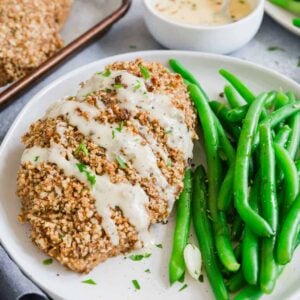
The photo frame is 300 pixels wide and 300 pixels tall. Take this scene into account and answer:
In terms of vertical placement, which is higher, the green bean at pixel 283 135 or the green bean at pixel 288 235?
the green bean at pixel 283 135

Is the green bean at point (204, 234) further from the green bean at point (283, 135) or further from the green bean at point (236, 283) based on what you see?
the green bean at point (283, 135)

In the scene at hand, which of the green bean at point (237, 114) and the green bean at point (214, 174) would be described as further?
the green bean at point (237, 114)

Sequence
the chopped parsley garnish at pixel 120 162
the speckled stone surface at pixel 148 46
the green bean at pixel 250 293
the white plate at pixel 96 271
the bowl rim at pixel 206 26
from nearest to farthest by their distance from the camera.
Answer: the green bean at pixel 250 293 → the white plate at pixel 96 271 → the chopped parsley garnish at pixel 120 162 → the bowl rim at pixel 206 26 → the speckled stone surface at pixel 148 46

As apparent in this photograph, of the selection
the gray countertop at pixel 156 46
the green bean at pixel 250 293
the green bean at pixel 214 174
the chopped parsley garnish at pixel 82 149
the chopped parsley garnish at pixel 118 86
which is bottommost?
the gray countertop at pixel 156 46

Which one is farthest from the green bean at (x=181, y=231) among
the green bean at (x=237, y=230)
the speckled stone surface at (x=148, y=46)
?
the speckled stone surface at (x=148, y=46)

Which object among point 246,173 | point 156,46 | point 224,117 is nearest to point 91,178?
point 246,173

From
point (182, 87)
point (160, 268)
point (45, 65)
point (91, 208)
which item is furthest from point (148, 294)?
point (45, 65)
